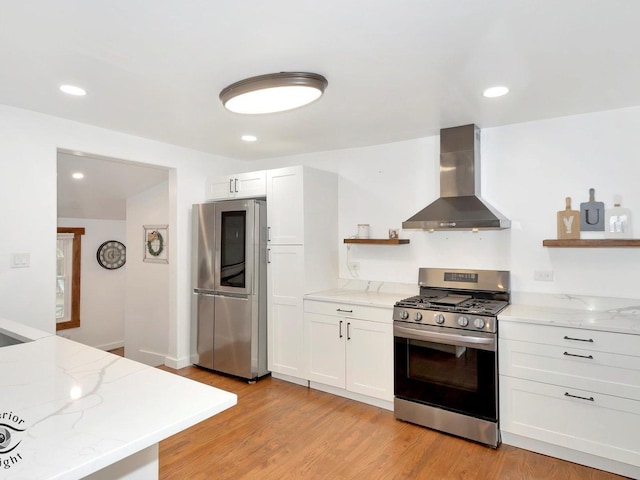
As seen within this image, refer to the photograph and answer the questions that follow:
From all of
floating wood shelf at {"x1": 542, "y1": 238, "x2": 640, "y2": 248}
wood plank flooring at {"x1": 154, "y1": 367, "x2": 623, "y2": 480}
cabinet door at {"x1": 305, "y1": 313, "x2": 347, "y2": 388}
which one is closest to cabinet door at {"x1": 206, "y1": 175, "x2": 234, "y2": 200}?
cabinet door at {"x1": 305, "y1": 313, "x2": 347, "y2": 388}

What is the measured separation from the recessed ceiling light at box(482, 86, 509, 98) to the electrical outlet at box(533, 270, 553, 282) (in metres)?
1.40

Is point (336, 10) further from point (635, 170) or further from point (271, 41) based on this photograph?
point (635, 170)

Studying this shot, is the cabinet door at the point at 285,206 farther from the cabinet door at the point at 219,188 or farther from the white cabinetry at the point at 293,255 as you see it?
the cabinet door at the point at 219,188

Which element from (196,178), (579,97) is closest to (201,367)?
(196,178)

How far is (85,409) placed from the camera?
3.58ft

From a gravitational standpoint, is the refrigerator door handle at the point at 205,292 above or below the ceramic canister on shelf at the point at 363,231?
below

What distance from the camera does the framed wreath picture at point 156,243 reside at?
15.4 ft

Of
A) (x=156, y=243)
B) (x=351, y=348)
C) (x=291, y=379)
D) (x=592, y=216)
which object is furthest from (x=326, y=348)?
(x=156, y=243)

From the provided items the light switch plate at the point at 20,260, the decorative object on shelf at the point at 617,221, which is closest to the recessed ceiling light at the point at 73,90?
the light switch plate at the point at 20,260

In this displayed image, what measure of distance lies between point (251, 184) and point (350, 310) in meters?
1.64

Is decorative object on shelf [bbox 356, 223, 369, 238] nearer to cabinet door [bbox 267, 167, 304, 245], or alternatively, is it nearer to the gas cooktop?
cabinet door [bbox 267, 167, 304, 245]

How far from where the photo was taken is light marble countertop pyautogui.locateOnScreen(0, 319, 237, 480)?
859 mm

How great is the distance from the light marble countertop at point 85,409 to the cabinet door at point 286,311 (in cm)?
219

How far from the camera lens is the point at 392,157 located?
3.78m
